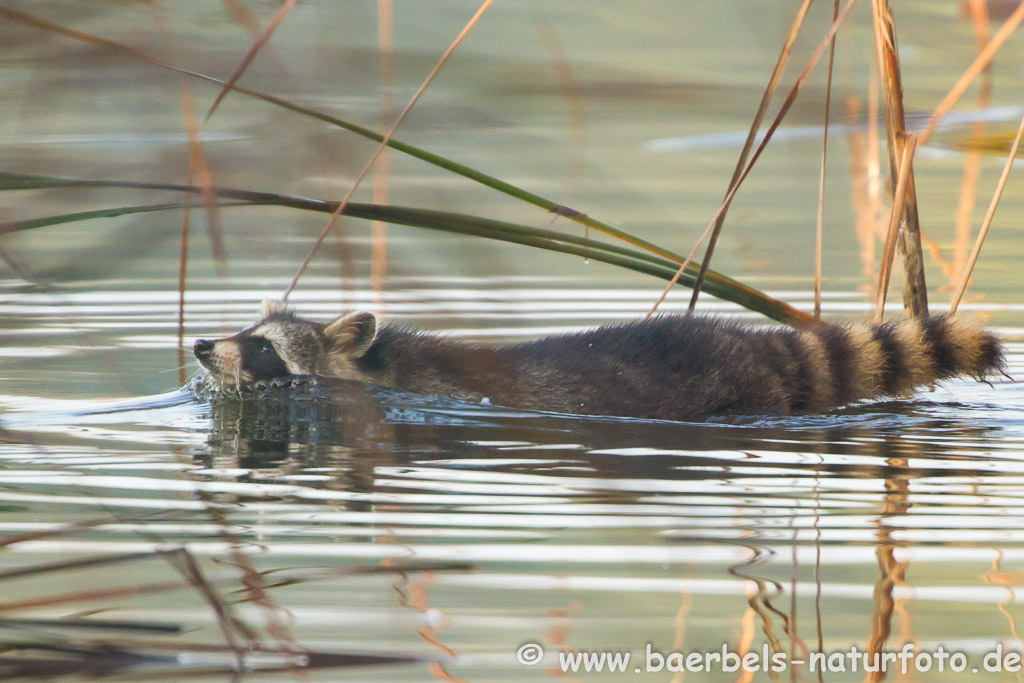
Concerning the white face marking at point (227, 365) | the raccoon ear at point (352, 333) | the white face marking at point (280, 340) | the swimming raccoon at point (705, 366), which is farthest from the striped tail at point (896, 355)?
the white face marking at point (227, 365)

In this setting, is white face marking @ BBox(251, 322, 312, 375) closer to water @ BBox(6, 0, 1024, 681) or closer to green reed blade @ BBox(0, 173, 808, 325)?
water @ BBox(6, 0, 1024, 681)

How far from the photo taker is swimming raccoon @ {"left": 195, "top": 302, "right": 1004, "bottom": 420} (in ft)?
19.9

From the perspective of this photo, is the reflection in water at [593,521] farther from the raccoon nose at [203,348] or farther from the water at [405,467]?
the raccoon nose at [203,348]

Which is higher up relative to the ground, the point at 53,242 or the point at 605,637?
the point at 53,242

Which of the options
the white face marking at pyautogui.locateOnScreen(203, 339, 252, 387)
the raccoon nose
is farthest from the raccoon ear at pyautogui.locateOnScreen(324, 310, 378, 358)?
the raccoon nose

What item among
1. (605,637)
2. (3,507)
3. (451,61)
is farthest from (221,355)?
(451,61)

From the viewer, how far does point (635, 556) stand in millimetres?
3723

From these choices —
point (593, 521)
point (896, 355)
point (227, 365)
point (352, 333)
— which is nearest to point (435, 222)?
point (593, 521)

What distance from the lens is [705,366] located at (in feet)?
20.2

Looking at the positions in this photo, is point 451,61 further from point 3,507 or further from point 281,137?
point 3,507

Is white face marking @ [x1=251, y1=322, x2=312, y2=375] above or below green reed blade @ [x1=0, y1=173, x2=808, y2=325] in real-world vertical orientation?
below

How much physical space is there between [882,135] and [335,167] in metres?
15.6

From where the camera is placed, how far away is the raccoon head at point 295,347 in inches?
252

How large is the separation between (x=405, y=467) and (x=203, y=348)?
63.3 inches
